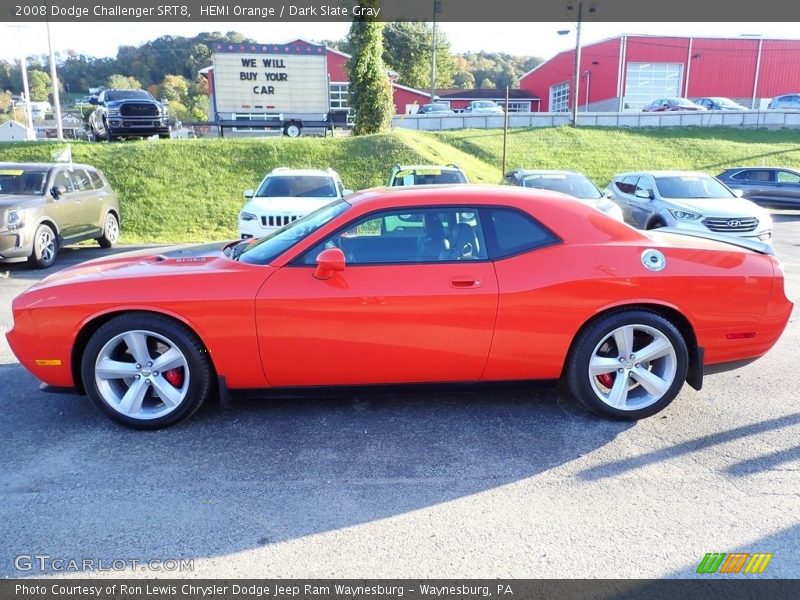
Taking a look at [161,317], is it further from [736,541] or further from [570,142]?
[570,142]

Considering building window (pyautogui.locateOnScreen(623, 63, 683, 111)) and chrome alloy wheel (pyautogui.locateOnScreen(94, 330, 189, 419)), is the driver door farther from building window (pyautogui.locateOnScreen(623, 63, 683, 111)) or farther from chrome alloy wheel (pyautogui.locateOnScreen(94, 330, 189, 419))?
building window (pyautogui.locateOnScreen(623, 63, 683, 111))

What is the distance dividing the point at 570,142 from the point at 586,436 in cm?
2419

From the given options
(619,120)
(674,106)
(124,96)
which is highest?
(674,106)

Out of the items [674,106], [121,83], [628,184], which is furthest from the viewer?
[121,83]

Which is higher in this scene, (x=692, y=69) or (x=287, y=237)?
(x=692, y=69)

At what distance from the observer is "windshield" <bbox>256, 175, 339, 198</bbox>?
33.8 ft

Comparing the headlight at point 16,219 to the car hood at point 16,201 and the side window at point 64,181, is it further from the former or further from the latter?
the side window at point 64,181

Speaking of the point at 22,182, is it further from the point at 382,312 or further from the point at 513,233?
the point at 513,233

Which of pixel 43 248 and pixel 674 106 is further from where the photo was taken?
pixel 674 106

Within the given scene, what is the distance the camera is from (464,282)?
3648mm

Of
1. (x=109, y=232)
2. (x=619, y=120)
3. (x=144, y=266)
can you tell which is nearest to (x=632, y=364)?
(x=144, y=266)

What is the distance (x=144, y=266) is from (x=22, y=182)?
24.5 feet

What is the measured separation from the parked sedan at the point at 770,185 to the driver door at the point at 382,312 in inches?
671

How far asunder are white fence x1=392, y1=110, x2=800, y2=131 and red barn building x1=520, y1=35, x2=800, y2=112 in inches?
614
